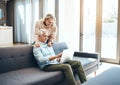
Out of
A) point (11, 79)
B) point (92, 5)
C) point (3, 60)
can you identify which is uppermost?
point (92, 5)

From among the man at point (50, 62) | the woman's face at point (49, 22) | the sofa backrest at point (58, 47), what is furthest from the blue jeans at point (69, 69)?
the woman's face at point (49, 22)

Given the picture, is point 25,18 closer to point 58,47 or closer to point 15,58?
point 58,47

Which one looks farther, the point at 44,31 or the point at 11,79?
the point at 44,31

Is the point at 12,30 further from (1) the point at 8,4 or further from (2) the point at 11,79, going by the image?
(2) the point at 11,79

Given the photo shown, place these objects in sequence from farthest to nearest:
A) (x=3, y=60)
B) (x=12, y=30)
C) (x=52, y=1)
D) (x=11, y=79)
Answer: (x=12, y=30)
(x=52, y=1)
(x=3, y=60)
(x=11, y=79)

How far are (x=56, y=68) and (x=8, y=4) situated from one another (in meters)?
6.38

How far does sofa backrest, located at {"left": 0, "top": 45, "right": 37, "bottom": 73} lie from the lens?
2299 millimetres

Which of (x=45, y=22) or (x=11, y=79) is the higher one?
(x=45, y=22)

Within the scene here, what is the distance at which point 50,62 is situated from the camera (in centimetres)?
253

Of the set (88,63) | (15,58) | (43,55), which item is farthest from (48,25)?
(88,63)

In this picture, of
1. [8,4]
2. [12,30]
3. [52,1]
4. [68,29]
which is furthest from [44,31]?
[8,4]

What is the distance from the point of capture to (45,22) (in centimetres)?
281

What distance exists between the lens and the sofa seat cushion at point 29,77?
Result: 191cm

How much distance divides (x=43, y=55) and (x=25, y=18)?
4.86m
